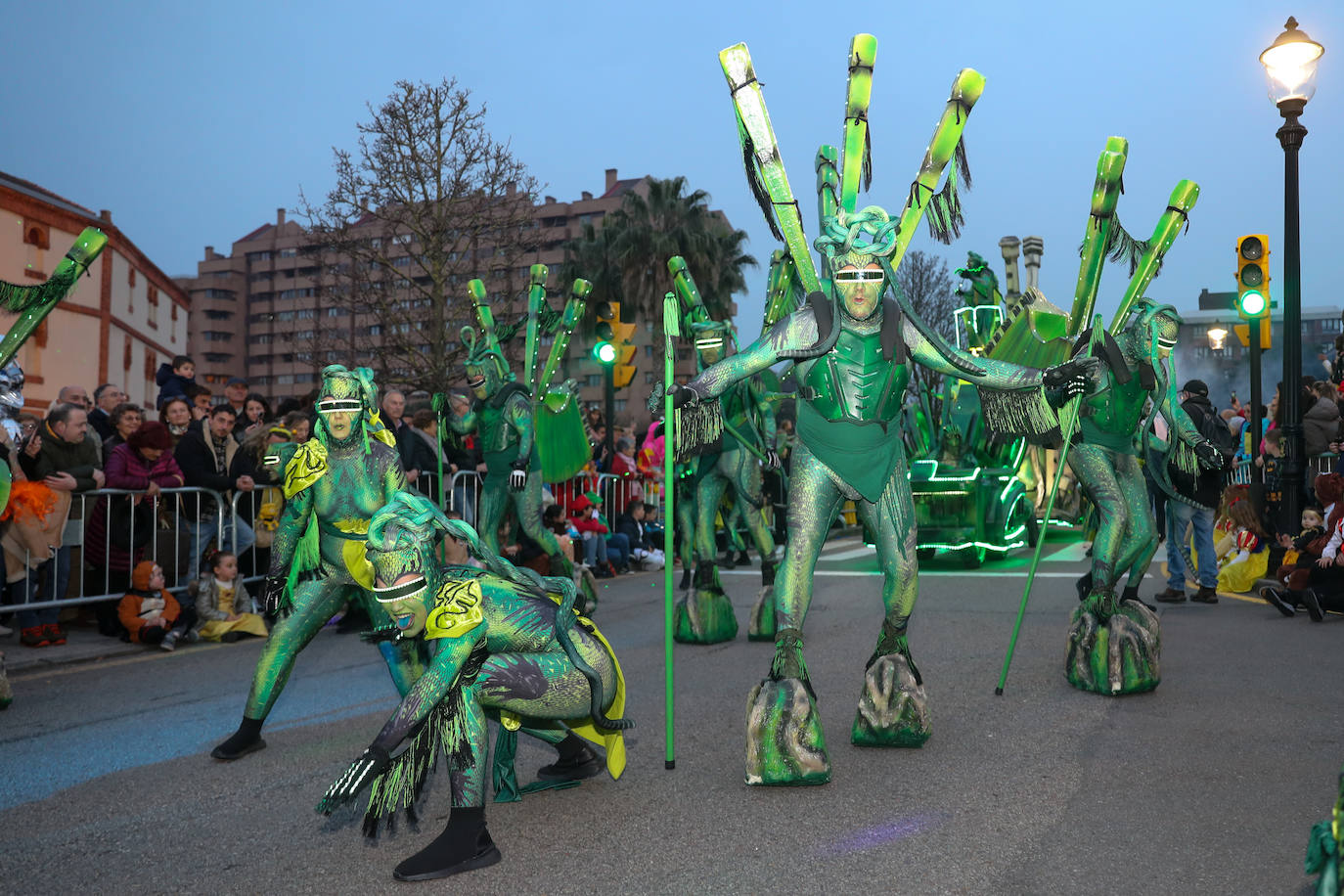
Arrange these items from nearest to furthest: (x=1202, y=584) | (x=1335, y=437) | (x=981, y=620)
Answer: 1. (x=981, y=620)
2. (x=1202, y=584)
3. (x=1335, y=437)

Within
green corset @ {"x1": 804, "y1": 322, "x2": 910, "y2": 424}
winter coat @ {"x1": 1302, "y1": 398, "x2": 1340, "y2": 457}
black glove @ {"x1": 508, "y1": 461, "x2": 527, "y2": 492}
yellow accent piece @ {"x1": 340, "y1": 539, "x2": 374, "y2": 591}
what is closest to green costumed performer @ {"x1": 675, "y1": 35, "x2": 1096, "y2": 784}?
green corset @ {"x1": 804, "y1": 322, "x2": 910, "y2": 424}

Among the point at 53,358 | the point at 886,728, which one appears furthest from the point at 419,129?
the point at 886,728

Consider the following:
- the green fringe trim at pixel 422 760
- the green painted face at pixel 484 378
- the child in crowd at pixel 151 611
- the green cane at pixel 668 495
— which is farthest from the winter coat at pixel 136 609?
the green fringe trim at pixel 422 760

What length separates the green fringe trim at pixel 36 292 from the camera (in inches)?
225

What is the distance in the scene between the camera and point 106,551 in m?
8.55

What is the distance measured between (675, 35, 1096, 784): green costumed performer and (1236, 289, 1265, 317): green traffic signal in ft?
26.4

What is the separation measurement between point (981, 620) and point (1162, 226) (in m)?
3.66

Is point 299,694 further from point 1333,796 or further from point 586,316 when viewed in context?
point 586,316

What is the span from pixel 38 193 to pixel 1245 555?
3232cm

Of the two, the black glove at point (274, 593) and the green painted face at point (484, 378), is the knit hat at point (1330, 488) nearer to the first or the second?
the green painted face at point (484, 378)

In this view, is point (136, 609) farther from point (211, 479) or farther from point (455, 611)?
point (455, 611)

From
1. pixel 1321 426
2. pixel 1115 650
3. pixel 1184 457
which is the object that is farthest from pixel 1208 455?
pixel 1321 426

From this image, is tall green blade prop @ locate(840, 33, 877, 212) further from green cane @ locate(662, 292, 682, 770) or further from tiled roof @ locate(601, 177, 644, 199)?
tiled roof @ locate(601, 177, 644, 199)

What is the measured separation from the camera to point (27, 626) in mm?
8086
